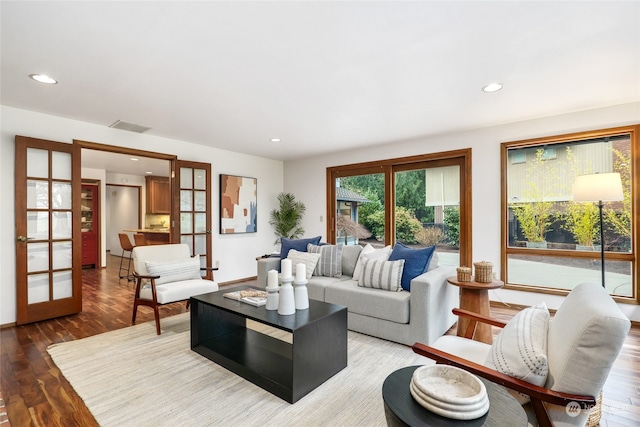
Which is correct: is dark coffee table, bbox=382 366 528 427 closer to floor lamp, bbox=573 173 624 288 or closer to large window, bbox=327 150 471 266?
floor lamp, bbox=573 173 624 288

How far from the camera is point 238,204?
5.66 metres

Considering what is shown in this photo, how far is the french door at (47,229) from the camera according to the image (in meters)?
3.40

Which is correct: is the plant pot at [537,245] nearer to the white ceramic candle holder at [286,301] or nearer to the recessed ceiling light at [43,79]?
the white ceramic candle holder at [286,301]

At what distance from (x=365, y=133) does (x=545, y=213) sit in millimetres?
2574

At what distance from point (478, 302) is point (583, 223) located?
205cm

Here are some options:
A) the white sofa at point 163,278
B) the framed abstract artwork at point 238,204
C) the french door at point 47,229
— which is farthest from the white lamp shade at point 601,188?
the french door at point 47,229

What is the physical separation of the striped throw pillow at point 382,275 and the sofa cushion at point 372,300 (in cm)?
6

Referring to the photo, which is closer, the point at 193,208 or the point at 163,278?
the point at 163,278

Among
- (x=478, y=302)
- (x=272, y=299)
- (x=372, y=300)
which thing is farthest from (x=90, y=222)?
A: (x=478, y=302)

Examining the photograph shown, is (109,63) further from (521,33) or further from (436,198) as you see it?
(436,198)

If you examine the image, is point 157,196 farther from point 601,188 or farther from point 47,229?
point 601,188

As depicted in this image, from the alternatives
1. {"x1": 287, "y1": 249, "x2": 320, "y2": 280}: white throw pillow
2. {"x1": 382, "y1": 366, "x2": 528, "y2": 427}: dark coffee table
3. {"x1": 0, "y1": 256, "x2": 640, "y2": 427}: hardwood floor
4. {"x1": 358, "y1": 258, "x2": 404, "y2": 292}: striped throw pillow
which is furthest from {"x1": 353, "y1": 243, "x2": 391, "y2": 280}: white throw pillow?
{"x1": 382, "y1": 366, "x2": 528, "y2": 427}: dark coffee table

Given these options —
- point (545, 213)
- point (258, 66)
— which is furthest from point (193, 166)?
point (545, 213)

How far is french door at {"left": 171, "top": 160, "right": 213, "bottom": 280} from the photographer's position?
4762 mm
